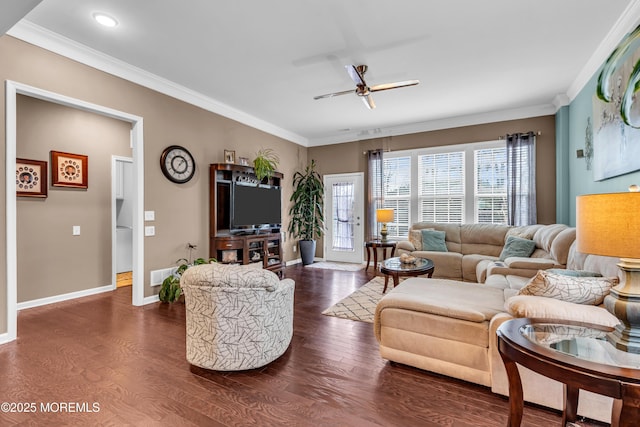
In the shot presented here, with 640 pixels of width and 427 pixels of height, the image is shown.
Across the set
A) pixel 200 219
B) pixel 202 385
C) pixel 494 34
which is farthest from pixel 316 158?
→ pixel 202 385

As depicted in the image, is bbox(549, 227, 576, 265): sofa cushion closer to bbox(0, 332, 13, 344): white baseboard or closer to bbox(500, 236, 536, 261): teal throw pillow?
bbox(500, 236, 536, 261): teal throw pillow


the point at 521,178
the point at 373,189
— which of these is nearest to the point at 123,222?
the point at 373,189

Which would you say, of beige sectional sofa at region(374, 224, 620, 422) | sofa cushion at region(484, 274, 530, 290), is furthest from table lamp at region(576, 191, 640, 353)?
sofa cushion at region(484, 274, 530, 290)

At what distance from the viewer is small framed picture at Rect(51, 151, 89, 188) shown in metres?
3.99

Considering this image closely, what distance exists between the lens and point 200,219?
14.7 ft

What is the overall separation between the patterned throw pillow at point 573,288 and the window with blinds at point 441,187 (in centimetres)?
419

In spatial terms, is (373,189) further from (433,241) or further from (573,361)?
Result: (573,361)

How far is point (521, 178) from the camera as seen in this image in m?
5.11

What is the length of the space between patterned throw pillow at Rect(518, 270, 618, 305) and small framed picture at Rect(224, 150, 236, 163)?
4.39 meters

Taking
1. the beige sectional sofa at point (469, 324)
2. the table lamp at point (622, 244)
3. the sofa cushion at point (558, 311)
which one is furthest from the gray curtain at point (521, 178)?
the table lamp at point (622, 244)

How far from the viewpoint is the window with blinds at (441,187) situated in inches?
227

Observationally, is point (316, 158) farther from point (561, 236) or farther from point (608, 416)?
point (608, 416)

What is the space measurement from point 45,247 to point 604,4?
21.8ft

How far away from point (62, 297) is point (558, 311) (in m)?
5.43
